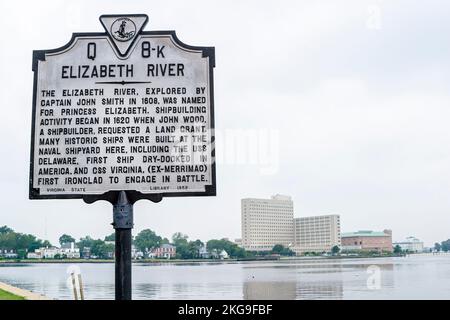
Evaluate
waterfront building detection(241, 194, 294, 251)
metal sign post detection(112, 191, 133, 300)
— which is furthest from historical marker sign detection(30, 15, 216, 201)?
waterfront building detection(241, 194, 294, 251)

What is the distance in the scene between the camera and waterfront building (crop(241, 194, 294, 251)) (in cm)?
1182

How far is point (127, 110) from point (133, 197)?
1.30 m

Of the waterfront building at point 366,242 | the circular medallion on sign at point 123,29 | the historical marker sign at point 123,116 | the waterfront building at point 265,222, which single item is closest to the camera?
the historical marker sign at point 123,116

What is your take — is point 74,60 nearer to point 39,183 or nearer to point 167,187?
point 39,183

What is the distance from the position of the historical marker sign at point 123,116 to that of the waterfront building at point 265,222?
428 centimetres

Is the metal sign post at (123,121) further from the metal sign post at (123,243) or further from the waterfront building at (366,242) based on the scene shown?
the waterfront building at (366,242)

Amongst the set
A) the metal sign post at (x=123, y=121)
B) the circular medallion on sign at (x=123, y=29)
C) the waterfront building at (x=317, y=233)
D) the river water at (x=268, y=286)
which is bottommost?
the river water at (x=268, y=286)

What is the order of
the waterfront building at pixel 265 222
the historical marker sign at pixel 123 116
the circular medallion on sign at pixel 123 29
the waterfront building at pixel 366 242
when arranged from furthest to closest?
the waterfront building at pixel 366 242 < the waterfront building at pixel 265 222 < the circular medallion on sign at pixel 123 29 < the historical marker sign at pixel 123 116

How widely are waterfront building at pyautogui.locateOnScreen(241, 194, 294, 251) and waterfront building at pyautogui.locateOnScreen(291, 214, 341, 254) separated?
2.26ft

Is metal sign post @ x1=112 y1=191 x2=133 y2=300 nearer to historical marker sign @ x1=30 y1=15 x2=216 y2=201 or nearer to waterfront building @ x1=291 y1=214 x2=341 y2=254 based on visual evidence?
historical marker sign @ x1=30 y1=15 x2=216 y2=201

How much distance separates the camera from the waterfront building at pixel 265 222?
38.8 ft

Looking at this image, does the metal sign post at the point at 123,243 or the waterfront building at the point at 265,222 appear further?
the waterfront building at the point at 265,222

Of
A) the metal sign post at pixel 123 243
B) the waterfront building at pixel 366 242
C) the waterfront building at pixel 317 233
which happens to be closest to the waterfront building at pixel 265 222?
the waterfront building at pixel 317 233

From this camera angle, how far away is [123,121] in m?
7.42
